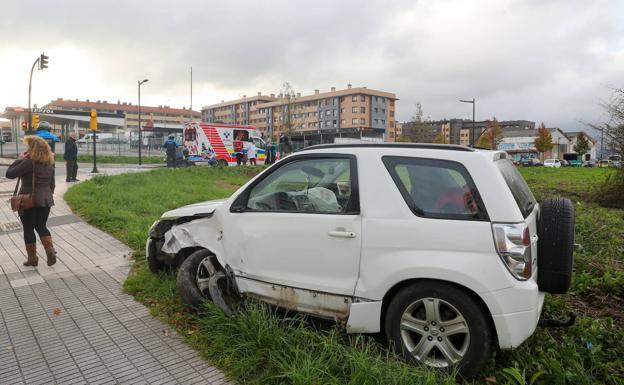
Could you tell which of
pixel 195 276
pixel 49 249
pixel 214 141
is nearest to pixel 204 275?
pixel 195 276

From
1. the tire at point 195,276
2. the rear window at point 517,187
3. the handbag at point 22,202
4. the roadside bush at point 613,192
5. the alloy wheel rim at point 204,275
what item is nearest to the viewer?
the rear window at point 517,187

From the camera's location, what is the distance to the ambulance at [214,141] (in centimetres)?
3095

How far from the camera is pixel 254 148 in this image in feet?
108

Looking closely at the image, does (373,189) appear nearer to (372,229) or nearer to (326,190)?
(372,229)

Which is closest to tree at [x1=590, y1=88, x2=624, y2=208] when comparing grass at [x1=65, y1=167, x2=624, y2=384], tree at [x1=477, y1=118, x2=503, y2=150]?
grass at [x1=65, y1=167, x2=624, y2=384]

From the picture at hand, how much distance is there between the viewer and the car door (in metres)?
3.44

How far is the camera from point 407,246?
316cm

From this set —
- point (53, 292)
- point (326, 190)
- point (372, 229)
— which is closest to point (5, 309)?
point (53, 292)

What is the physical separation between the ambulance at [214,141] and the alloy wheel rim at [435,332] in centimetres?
2828

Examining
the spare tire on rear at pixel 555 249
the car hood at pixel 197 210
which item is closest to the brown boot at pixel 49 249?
the car hood at pixel 197 210

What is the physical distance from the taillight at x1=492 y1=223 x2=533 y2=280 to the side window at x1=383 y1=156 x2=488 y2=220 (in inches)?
5.8

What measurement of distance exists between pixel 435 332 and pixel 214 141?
29484 mm

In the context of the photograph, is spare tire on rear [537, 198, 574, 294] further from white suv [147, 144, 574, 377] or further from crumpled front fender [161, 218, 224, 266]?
crumpled front fender [161, 218, 224, 266]

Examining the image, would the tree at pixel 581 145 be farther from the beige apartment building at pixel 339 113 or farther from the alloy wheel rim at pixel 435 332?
the alloy wheel rim at pixel 435 332
